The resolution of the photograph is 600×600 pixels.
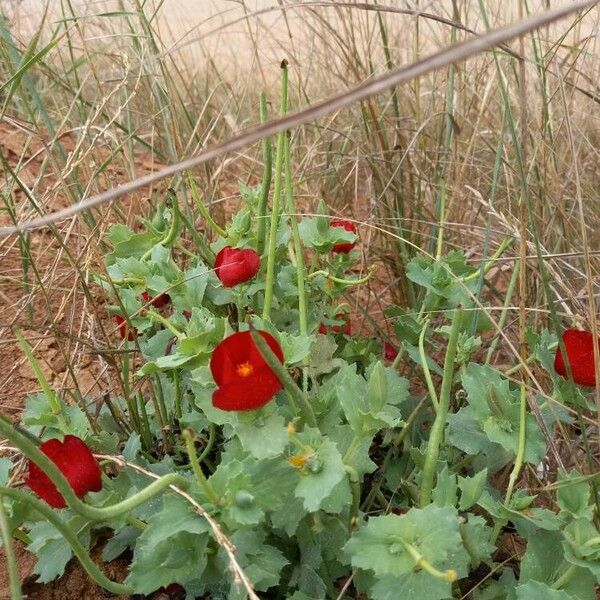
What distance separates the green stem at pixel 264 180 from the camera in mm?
919

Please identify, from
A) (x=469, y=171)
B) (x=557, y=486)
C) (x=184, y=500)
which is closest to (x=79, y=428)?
(x=184, y=500)

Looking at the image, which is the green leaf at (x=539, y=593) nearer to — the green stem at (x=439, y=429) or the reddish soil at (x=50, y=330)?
the green stem at (x=439, y=429)

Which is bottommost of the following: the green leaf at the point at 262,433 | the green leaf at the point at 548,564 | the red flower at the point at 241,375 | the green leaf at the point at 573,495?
the green leaf at the point at 548,564

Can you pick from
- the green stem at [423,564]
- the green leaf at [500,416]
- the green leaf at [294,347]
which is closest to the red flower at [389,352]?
the green leaf at [500,416]

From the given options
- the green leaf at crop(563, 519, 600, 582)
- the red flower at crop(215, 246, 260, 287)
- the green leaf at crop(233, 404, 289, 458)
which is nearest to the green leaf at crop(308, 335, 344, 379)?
the red flower at crop(215, 246, 260, 287)

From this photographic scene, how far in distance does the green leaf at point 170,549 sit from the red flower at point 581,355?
42 centimetres

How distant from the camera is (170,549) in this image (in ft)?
2.40

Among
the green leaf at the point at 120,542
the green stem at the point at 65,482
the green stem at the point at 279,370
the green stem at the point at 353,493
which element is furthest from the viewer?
the green leaf at the point at 120,542

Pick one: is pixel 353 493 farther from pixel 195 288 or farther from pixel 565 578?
pixel 195 288

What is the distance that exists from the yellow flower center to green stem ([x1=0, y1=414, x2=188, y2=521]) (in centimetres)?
11

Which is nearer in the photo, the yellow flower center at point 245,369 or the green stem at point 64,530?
the green stem at point 64,530

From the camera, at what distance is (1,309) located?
1.37m

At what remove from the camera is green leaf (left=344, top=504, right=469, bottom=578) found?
2.17ft

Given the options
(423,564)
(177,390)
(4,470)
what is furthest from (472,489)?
(4,470)
